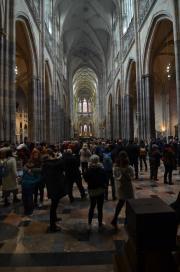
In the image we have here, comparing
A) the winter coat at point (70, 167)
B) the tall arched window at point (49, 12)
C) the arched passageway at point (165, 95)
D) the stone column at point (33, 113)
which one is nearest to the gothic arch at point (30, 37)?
the stone column at point (33, 113)

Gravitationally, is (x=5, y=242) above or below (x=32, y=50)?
below

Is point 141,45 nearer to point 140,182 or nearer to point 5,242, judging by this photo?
point 140,182

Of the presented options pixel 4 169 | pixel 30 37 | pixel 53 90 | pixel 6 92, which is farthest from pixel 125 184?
pixel 53 90

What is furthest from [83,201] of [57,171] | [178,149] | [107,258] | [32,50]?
[32,50]

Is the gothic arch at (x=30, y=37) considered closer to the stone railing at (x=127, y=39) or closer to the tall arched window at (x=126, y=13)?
the stone railing at (x=127, y=39)

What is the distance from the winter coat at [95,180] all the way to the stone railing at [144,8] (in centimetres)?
1638

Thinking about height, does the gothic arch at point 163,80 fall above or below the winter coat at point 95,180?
above

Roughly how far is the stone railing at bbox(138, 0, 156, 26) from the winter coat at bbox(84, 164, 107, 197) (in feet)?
53.7

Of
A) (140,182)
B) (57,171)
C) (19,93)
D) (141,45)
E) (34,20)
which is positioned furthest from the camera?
(19,93)

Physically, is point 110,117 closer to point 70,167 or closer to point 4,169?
point 70,167

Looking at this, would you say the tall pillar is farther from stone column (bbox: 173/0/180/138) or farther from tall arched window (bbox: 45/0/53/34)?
tall arched window (bbox: 45/0/53/34)

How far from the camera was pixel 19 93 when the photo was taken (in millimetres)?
36250

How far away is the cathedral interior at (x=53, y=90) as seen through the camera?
4148 millimetres

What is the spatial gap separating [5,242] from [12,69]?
423 inches
